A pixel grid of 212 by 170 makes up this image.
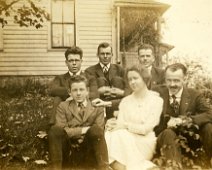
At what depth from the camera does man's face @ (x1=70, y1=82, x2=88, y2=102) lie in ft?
9.54

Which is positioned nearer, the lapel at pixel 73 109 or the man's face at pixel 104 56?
the lapel at pixel 73 109

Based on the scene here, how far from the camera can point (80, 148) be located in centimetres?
281

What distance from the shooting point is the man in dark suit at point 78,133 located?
108 inches

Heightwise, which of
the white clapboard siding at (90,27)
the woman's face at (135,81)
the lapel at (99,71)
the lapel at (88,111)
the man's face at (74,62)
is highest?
the white clapboard siding at (90,27)

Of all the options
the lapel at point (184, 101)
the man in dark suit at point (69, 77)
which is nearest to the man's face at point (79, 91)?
the man in dark suit at point (69, 77)

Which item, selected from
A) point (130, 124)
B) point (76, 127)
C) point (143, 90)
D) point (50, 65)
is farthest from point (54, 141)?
point (50, 65)

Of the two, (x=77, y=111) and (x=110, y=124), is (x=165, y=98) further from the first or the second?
(x=77, y=111)

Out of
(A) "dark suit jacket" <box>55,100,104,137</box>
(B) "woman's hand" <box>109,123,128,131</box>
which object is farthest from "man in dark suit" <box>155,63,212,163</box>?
(A) "dark suit jacket" <box>55,100,104,137</box>

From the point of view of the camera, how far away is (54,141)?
9.00 ft

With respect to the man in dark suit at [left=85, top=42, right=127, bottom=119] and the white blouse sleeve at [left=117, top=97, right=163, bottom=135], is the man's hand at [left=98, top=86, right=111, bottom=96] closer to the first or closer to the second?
the man in dark suit at [left=85, top=42, right=127, bottom=119]

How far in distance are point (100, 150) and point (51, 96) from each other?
705 millimetres

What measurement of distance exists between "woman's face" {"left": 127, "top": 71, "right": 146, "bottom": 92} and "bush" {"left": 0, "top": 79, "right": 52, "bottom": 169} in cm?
75

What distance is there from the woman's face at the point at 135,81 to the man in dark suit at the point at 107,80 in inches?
6.5

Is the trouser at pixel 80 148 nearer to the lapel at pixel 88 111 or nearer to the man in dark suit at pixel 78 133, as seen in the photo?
the man in dark suit at pixel 78 133
